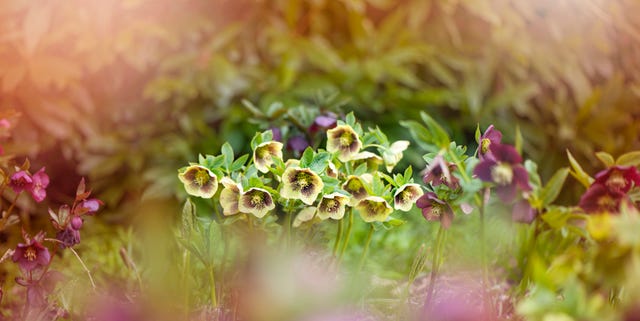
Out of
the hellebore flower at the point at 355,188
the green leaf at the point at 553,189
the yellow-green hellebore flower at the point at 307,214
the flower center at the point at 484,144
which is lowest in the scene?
the yellow-green hellebore flower at the point at 307,214

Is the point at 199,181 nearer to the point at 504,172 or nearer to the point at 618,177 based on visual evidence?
the point at 504,172

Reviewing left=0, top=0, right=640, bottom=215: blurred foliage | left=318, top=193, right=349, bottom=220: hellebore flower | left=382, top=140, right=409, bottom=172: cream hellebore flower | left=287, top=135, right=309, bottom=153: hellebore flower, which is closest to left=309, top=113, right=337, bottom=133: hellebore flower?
left=287, top=135, right=309, bottom=153: hellebore flower

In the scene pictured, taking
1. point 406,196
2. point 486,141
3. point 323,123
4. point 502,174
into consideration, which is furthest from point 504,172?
point 323,123

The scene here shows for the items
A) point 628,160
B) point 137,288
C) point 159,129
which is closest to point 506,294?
point 628,160

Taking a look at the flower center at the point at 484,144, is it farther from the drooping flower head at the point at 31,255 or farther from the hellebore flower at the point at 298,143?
the drooping flower head at the point at 31,255

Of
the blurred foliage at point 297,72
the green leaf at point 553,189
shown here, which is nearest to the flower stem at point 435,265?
the green leaf at point 553,189

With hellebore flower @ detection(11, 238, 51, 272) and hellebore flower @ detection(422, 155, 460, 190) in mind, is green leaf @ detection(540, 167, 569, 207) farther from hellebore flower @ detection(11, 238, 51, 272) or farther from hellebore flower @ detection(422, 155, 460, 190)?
hellebore flower @ detection(11, 238, 51, 272)
